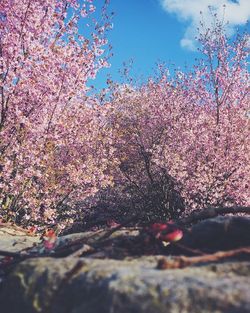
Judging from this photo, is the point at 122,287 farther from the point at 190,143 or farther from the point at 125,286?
the point at 190,143

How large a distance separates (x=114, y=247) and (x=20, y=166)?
38.1ft

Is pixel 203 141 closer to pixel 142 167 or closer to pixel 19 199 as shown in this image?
pixel 142 167

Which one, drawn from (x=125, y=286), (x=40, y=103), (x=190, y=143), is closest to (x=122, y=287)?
(x=125, y=286)

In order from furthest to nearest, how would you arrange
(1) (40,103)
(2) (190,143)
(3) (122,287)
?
(2) (190,143) < (1) (40,103) < (3) (122,287)

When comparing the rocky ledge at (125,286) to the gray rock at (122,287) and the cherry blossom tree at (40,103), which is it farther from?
the cherry blossom tree at (40,103)

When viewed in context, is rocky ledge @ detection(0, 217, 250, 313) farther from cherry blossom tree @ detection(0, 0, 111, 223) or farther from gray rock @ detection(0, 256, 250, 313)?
cherry blossom tree @ detection(0, 0, 111, 223)

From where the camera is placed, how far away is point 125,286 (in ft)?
8.57

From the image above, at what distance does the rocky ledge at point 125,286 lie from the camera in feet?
7.89

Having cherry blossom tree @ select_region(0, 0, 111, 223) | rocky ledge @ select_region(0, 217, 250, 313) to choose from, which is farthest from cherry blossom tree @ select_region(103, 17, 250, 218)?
rocky ledge @ select_region(0, 217, 250, 313)

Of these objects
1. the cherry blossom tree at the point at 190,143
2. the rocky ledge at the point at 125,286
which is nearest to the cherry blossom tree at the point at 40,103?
the cherry blossom tree at the point at 190,143

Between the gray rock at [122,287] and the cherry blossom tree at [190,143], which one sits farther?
the cherry blossom tree at [190,143]

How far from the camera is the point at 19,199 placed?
15102 millimetres

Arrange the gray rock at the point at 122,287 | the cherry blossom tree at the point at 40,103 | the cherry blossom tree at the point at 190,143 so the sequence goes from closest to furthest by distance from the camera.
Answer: the gray rock at the point at 122,287, the cherry blossom tree at the point at 40,103, the cherry blossom tree at the point at 190,143

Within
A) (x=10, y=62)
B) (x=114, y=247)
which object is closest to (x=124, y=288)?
(x=114, y=247)
